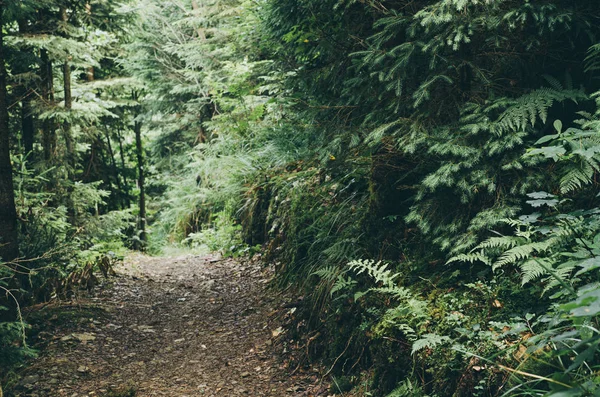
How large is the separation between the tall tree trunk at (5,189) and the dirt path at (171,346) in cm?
127

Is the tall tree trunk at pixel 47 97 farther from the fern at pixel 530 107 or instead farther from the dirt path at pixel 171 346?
the fern at pixel 530 107

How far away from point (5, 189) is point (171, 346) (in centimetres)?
301

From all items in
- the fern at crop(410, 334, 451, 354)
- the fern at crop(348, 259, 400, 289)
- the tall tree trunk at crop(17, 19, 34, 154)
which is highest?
the tall tree trunk at crop(17, 19, 34, 154)

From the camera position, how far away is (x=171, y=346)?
607 cm

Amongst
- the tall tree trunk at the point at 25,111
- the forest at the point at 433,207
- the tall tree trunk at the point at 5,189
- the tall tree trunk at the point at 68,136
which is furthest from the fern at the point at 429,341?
the tall tree trunk at the point at 25,111

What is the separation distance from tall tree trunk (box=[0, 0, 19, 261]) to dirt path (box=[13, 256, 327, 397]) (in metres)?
1.27

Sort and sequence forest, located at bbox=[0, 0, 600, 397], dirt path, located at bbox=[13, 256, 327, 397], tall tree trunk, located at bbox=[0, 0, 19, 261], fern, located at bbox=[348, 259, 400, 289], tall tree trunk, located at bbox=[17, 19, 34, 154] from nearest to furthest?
forest, located at bbox=[0, 0, 600, 397] → fern, located at bbox=[348, 259, 400, 289] → dirt path, located at bbox=[13, 256, 327, 397] → tall tree trunk, located at bbox=[0, 0, 19, 261] → tall tree trunk, located at bbox=[17, 19, 34, 154]

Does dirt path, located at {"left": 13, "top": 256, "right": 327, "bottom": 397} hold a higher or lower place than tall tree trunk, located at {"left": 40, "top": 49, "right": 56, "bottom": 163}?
lower

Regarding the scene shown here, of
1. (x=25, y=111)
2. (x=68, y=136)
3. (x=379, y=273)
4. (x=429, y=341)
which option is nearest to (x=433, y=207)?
(x=379, y=273)

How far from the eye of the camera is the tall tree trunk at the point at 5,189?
5574 mm

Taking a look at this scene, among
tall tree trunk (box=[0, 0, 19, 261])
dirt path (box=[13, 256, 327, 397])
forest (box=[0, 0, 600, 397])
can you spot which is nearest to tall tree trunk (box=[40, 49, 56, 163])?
forest (box=[0, 0, 600, 397])

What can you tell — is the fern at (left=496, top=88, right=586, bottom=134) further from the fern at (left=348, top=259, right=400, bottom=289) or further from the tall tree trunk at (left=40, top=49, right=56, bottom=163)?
the tall tree trunk at (left=40, top=49, right=56, bottom=163)

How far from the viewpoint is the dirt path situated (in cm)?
489

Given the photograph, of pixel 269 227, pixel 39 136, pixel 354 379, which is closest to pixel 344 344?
pixel 354 379
